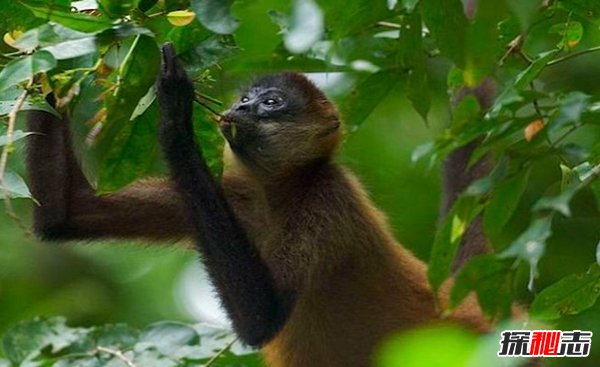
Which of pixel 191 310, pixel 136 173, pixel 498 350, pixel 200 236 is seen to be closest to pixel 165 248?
pixel 200 236

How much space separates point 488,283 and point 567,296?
617 mm

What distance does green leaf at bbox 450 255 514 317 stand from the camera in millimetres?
4000

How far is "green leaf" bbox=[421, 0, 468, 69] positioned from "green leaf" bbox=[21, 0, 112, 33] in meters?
1.15

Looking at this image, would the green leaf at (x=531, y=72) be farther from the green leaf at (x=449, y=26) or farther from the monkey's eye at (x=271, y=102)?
the monkey's eye at (x=271, y=102)

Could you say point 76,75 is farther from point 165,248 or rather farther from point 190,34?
point 165,248

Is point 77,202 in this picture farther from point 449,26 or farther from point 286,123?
point 449,26

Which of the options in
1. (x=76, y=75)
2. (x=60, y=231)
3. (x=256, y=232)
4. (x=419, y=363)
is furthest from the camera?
(x=256, y=232)

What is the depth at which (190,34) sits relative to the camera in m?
4.97

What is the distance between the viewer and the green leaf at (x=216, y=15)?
4.32 meters

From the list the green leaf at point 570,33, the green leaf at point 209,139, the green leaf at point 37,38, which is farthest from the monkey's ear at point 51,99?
the green leaf at point 570,33

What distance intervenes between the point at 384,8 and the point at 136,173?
3.88ft

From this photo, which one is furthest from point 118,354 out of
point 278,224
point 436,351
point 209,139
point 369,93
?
point 436,351

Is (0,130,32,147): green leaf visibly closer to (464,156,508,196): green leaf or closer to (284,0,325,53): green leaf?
(284,0,325,53): green leaf

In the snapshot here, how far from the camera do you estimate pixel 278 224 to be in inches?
254
